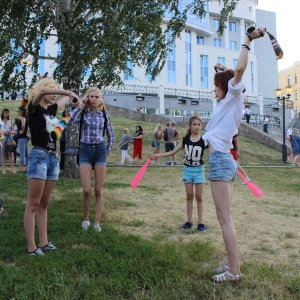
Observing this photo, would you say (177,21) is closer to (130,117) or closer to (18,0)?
(18,0)

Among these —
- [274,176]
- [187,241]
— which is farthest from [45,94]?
[274,176]

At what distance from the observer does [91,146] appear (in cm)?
532

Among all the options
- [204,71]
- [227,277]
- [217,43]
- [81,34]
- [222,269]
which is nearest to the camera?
[227,277]

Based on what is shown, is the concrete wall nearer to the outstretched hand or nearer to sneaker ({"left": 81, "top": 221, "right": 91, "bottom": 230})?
sneaker ({"left": 81, "top": 221, "right": 91, "bottom": 230})

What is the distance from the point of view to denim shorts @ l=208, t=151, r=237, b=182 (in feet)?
11.8

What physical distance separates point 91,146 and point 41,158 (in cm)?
118

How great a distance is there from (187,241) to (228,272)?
1.55 meters

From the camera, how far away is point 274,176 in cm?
1401

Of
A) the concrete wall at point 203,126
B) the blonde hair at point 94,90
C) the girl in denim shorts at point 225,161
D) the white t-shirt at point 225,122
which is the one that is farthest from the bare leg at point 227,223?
the concrete wall at point 203,126

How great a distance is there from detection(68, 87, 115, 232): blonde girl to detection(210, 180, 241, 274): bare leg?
216 centimetres

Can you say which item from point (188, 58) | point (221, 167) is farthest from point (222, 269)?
point (188, 58)

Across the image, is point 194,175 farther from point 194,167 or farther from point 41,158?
point 41,158

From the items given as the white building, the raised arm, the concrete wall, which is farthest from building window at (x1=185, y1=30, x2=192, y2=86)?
the raised arm

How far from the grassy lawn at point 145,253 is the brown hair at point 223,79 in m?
1.83
